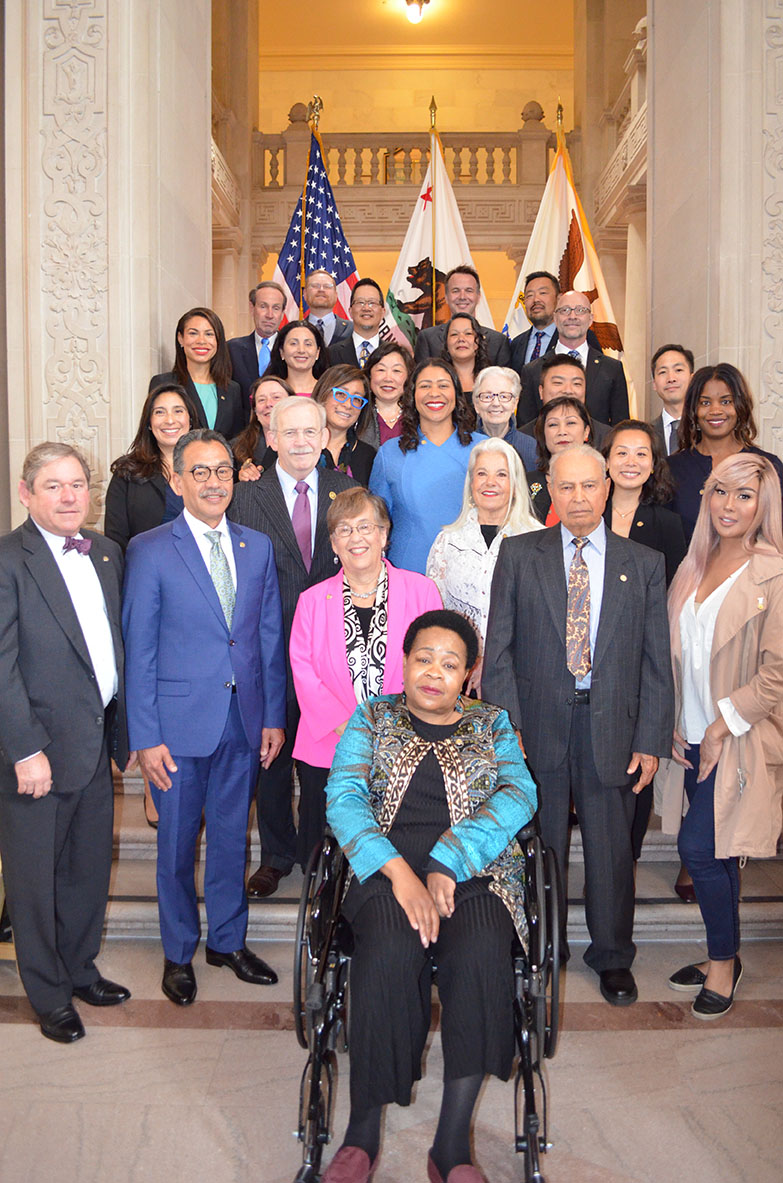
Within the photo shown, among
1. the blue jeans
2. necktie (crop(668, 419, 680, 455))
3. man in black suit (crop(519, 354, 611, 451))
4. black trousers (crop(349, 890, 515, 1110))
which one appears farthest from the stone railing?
black trousers (crop(349, 890, 515, 1110))

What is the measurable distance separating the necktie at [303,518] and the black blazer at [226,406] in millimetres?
1162

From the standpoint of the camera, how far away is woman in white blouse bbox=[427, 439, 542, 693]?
3.59m

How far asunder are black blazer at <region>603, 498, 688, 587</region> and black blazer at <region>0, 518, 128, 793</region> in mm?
1998

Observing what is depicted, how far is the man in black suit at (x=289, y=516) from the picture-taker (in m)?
3.78

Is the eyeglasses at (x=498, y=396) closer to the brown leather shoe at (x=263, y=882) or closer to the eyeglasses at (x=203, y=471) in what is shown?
the eyeglasses at (x=203, y=471)

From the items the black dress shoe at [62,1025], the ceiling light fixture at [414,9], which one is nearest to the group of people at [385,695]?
the black dress shoe at [62,1025]

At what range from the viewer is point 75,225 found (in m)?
5.16

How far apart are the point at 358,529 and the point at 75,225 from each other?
2.92m

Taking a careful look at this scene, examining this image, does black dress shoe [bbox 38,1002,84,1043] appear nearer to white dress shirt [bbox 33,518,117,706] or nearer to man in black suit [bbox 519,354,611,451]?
white dress shirt [bbox 33,518,117,706]

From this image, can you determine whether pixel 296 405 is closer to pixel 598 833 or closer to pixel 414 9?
pixel 598 833

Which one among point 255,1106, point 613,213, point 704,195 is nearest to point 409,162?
point 613,213

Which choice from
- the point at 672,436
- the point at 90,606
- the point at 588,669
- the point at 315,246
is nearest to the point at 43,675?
the point at 90,606

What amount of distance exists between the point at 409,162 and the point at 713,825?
40.8 feet

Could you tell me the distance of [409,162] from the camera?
45.4 feet
